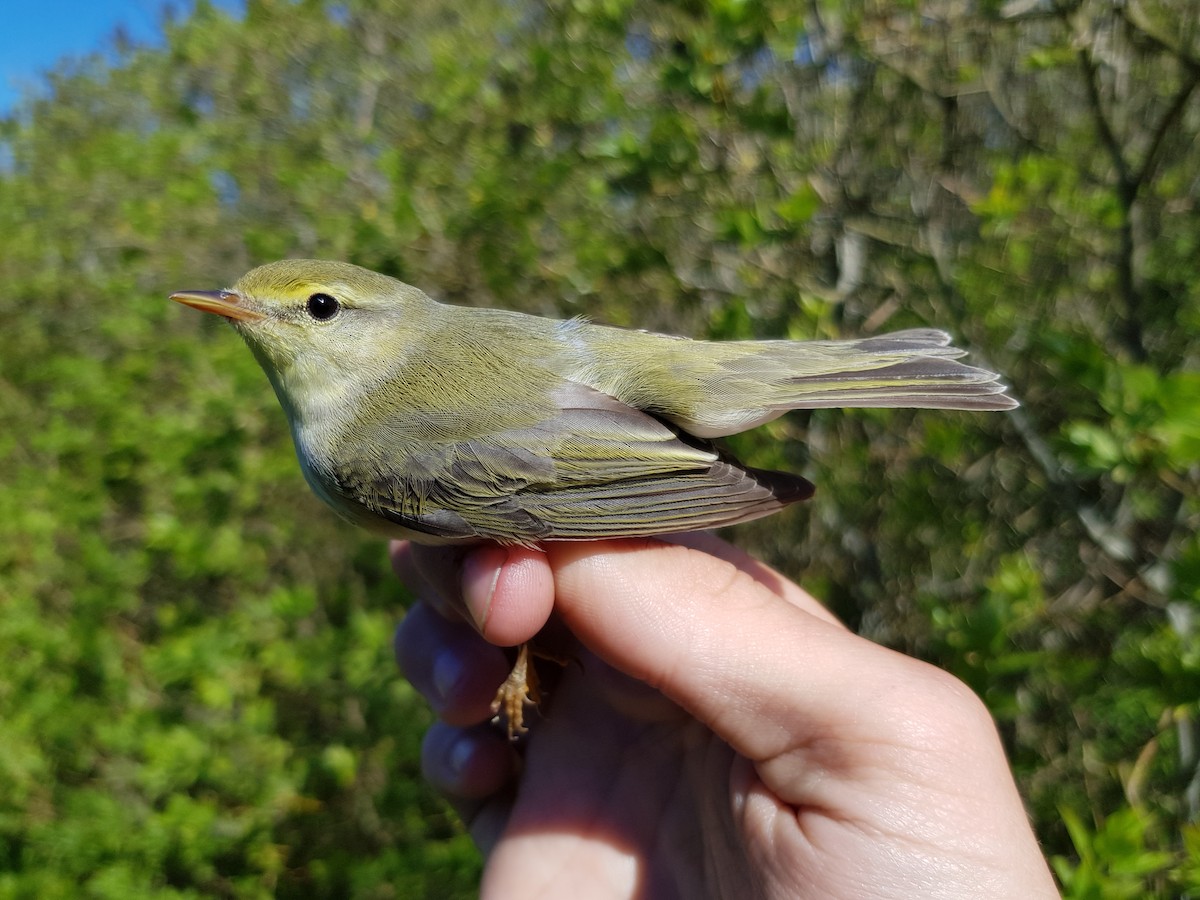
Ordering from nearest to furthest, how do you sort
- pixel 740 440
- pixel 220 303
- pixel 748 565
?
pixel 220 303
pixel 748 565
pixel 740 440

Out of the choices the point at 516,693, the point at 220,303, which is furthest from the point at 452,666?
the point at 220,303

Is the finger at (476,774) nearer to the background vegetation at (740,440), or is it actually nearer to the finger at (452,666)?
the finger at (452,666)

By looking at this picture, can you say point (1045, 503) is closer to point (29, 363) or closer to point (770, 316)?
point (770, 316)

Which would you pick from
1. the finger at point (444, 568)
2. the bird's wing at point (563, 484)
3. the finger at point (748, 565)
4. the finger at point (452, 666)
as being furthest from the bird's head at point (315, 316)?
the finger at point (748, 565)

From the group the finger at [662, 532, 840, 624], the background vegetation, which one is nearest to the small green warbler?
the finger at [662, 532, 840, 624]

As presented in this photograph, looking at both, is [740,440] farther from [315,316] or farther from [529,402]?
[315,316]

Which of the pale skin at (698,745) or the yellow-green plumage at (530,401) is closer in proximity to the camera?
the pale skin at (698,745)

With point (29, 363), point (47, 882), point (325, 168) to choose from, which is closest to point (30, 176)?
point (29, 363)

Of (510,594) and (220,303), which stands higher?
(220,303)

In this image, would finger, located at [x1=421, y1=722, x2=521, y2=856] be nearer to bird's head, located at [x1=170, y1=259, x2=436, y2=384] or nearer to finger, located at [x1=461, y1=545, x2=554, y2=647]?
finger, located at [x1=461, y1=545, x2=554, y2=647]

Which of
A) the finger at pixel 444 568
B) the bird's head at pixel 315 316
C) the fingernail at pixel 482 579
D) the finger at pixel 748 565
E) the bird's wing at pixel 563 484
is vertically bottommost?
the finger at pixel 748 565
